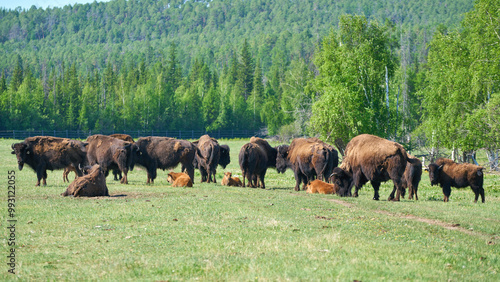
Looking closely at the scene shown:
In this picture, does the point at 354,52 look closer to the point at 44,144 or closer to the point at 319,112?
the point at 319,112

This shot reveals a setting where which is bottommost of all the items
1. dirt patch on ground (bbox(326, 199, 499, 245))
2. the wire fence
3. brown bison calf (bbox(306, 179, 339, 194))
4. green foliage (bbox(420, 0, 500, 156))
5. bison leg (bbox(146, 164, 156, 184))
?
dirt patch on ground (bbox(326, 199, 499, 245))

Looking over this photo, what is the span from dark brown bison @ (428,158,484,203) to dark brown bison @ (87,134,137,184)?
13.5m

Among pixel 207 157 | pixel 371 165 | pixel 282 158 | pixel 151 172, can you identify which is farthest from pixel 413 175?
pixel 151 172

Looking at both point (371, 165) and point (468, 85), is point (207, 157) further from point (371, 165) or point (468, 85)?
point (468, 85)

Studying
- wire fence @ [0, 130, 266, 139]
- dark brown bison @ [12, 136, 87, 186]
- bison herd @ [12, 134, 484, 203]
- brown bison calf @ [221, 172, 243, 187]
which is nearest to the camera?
bison herd @ [12, 134, 484, 203]

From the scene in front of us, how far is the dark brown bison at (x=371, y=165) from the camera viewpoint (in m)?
19.0

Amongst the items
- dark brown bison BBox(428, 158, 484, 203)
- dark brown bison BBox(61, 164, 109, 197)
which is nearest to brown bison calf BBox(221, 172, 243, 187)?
dark brown bison BBox(61, 164, 109, 197)

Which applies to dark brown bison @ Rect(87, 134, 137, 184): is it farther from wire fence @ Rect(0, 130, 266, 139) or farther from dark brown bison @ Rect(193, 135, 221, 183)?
wire fence @ Rect(0, 130, 266, 139)

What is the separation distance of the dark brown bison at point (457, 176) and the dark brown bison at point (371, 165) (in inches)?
91.6

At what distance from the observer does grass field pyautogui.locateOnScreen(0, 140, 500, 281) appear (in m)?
8.41

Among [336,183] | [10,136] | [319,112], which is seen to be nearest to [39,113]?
Answer: [10,136]

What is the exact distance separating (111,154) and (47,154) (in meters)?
2.91

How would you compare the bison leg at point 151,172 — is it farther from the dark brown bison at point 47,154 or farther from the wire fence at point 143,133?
the wire fence at point 143,133

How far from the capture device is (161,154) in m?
25.6
